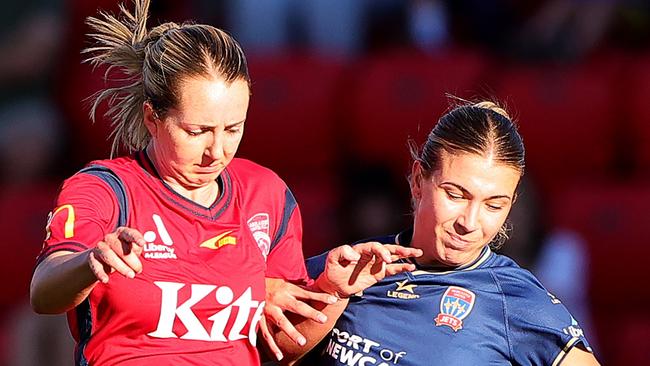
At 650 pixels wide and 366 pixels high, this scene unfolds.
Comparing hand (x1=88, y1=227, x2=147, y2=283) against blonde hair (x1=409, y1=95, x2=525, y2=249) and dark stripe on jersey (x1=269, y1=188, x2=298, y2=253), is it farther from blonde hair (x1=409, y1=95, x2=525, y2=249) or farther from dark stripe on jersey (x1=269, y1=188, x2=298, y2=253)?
blonde hair (x1=409, y1=95, x2=525, y2=249)

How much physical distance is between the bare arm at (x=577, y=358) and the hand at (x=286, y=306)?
607 mm

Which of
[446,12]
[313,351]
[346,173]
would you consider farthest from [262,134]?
[313,351]

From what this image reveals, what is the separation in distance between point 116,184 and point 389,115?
3.38 metres

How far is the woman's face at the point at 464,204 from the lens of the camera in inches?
137

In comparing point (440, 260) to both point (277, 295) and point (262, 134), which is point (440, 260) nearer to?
point (277, 295)

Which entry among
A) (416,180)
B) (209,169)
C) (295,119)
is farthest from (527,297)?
(295,119)

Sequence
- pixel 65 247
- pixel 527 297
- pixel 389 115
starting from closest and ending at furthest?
pixel 65 247
pixel 527 297
pixel 389 115

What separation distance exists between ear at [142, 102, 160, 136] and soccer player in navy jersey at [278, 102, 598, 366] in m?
0.56

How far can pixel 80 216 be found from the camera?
10.3 ft

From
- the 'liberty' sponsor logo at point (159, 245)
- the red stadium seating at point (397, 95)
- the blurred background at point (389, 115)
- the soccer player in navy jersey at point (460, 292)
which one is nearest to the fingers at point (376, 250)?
the soccer player in navy jersey at point (460, 292)

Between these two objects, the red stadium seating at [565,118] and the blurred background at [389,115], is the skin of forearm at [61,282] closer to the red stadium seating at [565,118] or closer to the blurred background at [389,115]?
the blurred background at [389,115]

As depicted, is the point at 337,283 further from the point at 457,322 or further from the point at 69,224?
the point at 69,224

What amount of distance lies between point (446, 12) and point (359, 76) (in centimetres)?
88

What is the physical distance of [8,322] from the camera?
6426 millimetres
